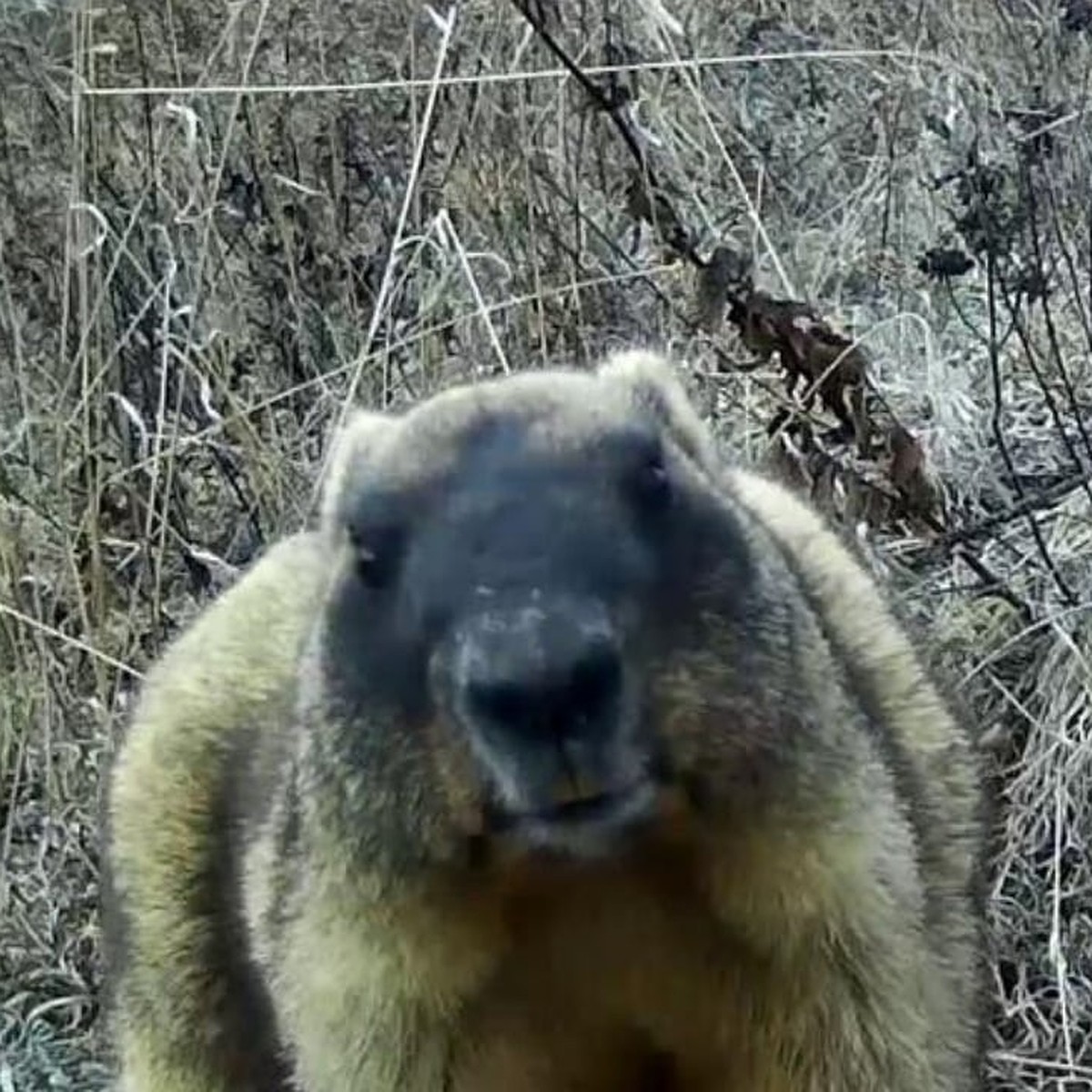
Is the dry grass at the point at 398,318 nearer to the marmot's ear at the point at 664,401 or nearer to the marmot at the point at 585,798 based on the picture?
the marmot at the point at 585,798

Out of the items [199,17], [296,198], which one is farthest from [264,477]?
[199,17]

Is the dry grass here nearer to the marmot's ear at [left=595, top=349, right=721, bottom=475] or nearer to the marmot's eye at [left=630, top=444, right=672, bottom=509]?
the marmot's ear at [left=595, top=349, right=721, bottom=475]

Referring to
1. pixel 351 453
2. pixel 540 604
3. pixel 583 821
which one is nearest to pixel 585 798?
pixel 583 821

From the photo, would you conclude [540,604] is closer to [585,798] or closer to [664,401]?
[585,798]

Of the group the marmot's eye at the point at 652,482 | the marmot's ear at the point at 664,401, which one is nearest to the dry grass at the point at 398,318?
the marmot's ear at the point at 664,401

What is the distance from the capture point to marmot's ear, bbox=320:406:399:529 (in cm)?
352

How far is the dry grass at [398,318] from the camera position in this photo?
17.4ft

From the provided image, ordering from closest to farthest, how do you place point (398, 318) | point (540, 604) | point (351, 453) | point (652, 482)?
point (540, 604), point (652, 482), point (351, 453), point (398, 318)

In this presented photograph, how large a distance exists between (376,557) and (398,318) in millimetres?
2881

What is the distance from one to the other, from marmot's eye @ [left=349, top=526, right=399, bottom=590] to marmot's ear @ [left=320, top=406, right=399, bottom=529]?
19 cm

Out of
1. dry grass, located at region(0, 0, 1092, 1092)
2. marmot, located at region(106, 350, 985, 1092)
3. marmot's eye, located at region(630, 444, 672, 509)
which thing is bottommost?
dry grass, located at region(0, 0, 1092, 1092)

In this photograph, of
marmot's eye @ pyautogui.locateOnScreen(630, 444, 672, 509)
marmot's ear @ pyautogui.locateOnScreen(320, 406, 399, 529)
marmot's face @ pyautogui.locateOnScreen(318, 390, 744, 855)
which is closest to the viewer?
marmot's face @ pyautogui.locateOnScreen(318, 390, 744, 855)

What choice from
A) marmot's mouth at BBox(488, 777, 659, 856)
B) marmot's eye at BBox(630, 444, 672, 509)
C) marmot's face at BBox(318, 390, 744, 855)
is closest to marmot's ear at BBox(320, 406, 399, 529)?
marmot's face at BBox(318, 390, 744, 855)

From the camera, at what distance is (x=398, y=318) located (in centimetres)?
611
